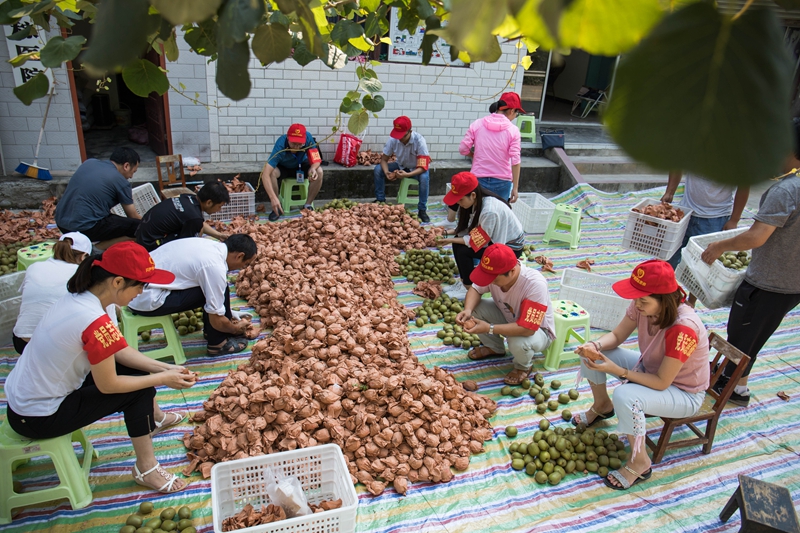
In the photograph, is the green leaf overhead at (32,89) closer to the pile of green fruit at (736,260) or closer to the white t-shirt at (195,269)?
the white t-shirt at (195,269)

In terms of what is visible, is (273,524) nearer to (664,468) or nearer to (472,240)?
(664,468)

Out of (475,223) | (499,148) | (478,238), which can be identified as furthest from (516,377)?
(499,148)

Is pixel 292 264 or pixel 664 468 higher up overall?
pixel 292 264

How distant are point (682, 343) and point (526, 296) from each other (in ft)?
3.70

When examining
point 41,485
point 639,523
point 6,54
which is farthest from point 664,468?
point 6,54

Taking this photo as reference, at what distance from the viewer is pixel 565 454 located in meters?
3.30

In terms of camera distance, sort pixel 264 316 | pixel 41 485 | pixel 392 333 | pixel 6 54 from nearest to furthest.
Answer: pixel 41 485, pixel 392 333, pixel 264 316, pixel 6 54

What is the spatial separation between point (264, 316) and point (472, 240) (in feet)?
6.22

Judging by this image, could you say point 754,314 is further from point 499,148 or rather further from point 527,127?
point 527,127

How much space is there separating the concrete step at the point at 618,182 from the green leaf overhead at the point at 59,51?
8.26 meters

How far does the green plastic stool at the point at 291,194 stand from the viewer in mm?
6816

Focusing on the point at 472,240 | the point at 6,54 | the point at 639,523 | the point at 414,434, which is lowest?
the point at 639,523

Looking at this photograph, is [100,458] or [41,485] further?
[100,458]

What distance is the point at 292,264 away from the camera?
4.97 meters
